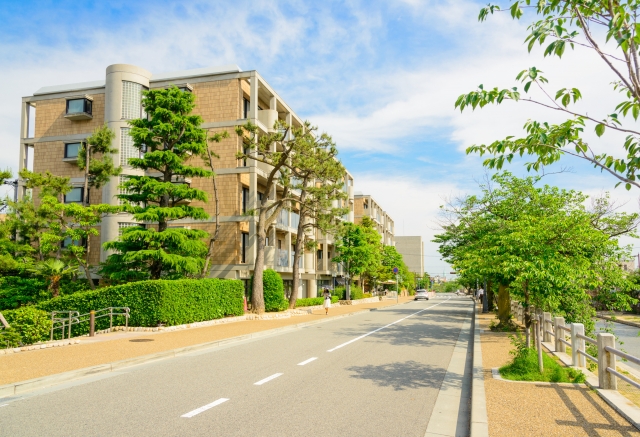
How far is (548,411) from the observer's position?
6594 millimetres

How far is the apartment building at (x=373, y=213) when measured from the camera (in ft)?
227

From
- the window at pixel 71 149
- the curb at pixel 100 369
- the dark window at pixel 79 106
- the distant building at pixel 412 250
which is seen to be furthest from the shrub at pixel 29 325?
the distant building at pixel 412 250

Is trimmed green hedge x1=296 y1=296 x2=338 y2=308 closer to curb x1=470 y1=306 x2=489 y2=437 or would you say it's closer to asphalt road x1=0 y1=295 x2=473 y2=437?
asphalt road x1=0 y1=295 x2=473 y2=437

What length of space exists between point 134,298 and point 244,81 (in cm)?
1697

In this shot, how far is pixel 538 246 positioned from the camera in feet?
36.4

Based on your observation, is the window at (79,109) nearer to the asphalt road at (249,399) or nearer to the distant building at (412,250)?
the asphalt road at (249,399)

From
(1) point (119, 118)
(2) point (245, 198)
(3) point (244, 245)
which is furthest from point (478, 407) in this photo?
(1) point (119, 118)

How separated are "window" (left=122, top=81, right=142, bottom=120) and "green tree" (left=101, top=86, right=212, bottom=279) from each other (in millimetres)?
7873

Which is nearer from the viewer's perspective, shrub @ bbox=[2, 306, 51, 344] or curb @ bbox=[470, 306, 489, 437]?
curb @ bbox=[470, 306, 489, 437]

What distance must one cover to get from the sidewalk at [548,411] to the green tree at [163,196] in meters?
15.4

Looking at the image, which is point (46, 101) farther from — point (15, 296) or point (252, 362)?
point (252, 362)

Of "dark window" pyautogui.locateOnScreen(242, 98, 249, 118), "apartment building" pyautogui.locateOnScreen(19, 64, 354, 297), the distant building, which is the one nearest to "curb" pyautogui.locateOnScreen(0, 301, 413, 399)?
"apartment building" pyautogui.locateOnScreen(19, 64, 354, 297)

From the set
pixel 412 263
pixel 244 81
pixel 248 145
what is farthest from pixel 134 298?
pixel 412 263

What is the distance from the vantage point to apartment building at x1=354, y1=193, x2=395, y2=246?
6931cm
